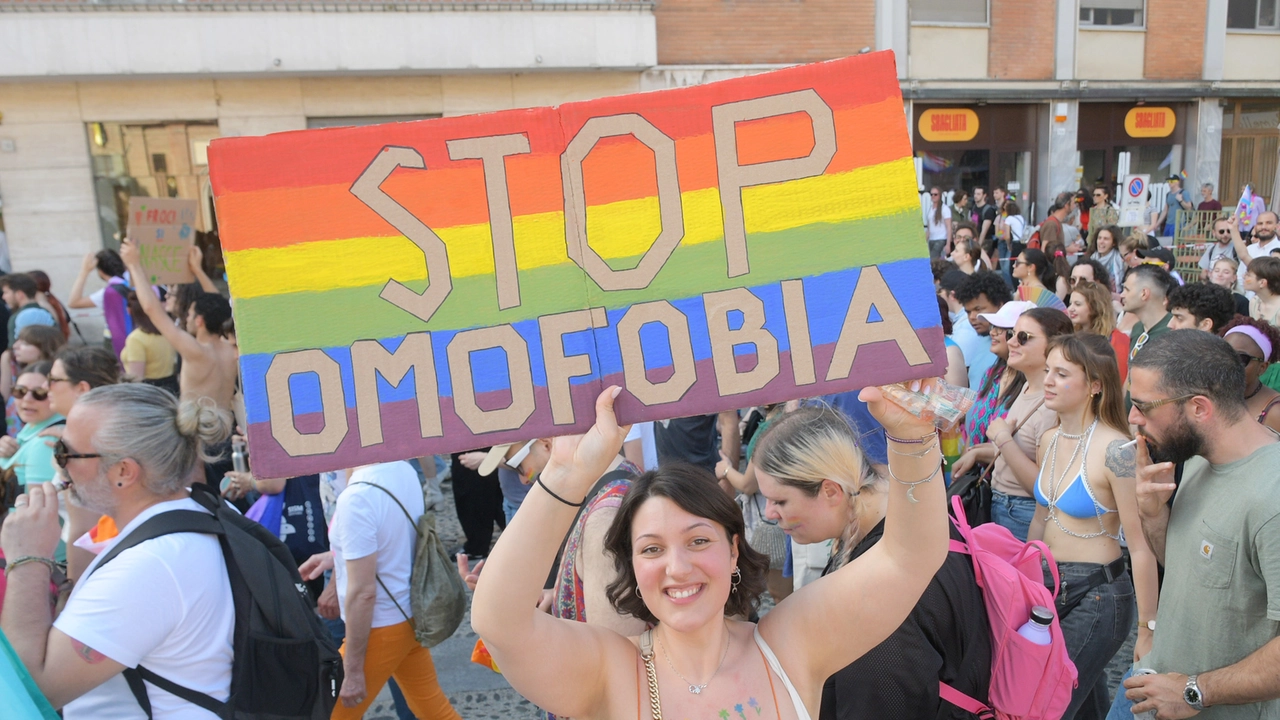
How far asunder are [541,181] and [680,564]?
31.8 inches

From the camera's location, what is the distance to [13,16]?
43.7 ft

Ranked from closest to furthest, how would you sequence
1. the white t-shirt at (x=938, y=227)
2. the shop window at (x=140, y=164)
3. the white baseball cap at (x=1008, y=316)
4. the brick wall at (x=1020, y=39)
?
the white baseball cap at (x=1008, y=316) → the shop window at (x=140, y=164) → the white t-shirt at (x=938, y=227) → the brick wall at (x=1020, y=39)

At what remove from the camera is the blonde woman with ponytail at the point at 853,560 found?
2201 mm

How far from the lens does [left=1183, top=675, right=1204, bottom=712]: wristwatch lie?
7.80 ft

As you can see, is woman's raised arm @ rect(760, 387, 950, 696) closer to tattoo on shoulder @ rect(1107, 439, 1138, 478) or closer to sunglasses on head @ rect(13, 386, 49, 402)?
tattoo on shoulder @ rect(1107, 439, 1138, 478)

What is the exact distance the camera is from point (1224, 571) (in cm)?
236

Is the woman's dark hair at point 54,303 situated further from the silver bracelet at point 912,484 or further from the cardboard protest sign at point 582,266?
the silver bracelet at point 912,484

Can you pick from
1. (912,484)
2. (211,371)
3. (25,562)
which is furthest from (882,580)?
(211,371)

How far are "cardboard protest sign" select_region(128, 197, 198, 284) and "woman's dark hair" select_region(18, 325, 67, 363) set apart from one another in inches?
72.4

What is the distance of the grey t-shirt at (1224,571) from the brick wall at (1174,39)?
2021 centimetres

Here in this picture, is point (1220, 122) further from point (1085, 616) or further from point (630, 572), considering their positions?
point (630, 572)

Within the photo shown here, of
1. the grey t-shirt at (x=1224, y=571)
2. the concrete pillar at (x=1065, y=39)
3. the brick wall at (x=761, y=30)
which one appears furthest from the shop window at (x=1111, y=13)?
the grey t-shirt at (x=1224, y=571)

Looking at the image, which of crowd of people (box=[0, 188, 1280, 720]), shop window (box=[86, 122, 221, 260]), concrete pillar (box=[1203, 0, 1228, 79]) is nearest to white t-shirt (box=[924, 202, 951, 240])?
concrete pillar (box=[1203, 0, 1228, 79])

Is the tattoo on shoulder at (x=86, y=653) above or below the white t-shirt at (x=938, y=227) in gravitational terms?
above
